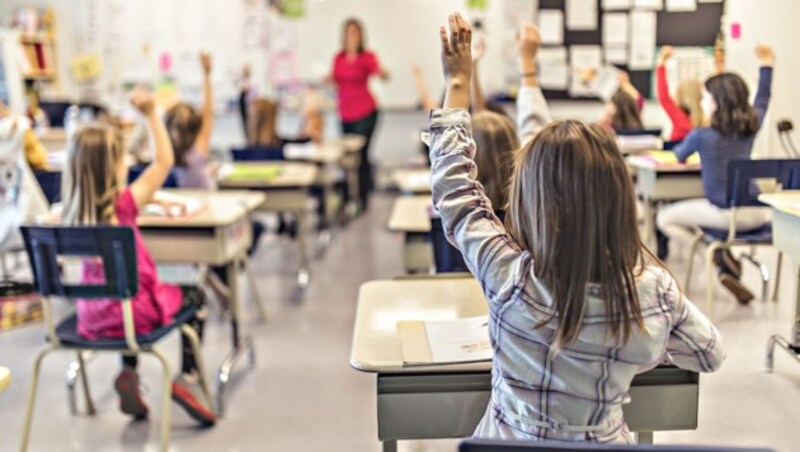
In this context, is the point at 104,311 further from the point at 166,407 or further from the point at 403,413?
the point at 403,413

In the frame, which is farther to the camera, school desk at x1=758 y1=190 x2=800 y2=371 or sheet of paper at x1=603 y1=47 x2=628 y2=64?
sheet of paper at x1=603 y1=47 x2=628 y2=64

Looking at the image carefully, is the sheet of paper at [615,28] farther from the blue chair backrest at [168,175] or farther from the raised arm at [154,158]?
the blue chair backrest at [168,175]

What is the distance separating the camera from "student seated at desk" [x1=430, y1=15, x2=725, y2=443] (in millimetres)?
1261

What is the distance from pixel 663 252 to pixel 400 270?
5.20 ft

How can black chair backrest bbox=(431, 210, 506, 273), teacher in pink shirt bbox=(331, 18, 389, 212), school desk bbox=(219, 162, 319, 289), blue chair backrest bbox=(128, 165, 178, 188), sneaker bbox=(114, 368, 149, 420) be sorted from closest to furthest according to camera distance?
black chair backrest bbox=(431, 210, 506, 273) → sneaker bbox=(114, 368, 149, 420) → blue chair backrest bbox=(128, 165, 178, 188) → school desk bbox=(219, 162, 319, 289) → teacher in pink shirt bbox=(331, 18, 389, 212)

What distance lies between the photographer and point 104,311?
268 centimetres

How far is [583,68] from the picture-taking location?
16.9 ft

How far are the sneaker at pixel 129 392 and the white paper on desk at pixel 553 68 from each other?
357 cm

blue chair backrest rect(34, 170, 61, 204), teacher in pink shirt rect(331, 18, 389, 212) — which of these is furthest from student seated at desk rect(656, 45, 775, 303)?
teacher in pink shirt rect(331, 18, 389, 212)

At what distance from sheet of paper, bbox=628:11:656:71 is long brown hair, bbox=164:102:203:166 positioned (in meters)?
2.18

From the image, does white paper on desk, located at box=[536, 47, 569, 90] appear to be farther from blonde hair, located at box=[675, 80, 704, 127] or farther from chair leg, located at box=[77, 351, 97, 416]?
chair leg, located at box=[77, 351, 97, 416]

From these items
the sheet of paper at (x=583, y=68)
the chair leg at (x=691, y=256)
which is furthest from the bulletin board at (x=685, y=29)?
the sheet of paper at (x=583, y=68)

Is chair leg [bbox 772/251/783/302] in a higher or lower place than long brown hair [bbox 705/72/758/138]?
lower

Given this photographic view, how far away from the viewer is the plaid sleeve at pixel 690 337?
133 cm
